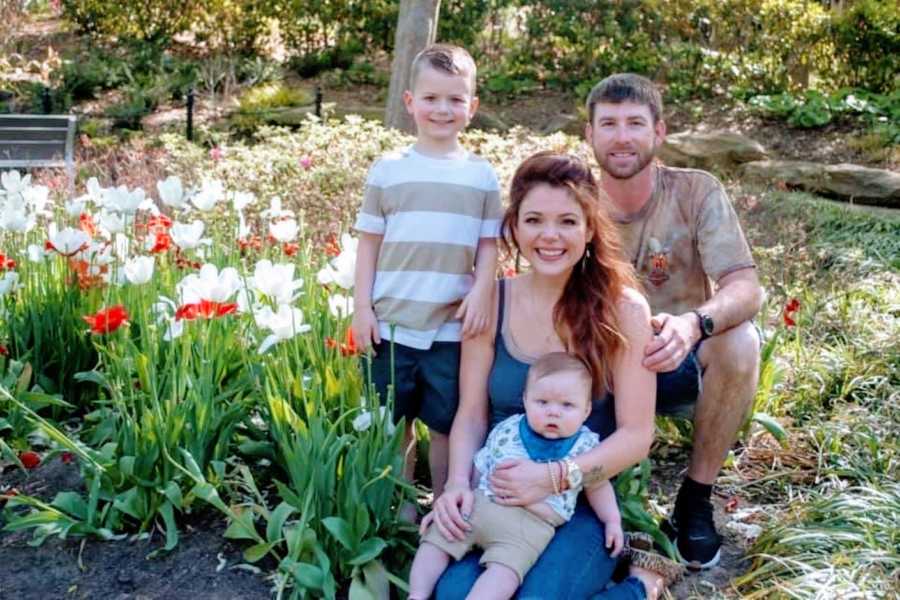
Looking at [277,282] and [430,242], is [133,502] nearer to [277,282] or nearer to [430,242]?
[277,282]

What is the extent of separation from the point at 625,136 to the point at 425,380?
0.91 metres

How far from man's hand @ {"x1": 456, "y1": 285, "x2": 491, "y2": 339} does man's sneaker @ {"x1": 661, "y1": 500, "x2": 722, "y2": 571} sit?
0.83 meters

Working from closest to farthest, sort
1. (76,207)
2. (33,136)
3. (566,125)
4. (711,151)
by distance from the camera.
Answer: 1. (76,207)
2. (33,136)
3. (711,151)
4. (566,125)

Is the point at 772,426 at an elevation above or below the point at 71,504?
above

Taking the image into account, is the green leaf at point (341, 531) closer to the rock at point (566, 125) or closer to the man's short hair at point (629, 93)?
the man's short hair at point (629, 93)

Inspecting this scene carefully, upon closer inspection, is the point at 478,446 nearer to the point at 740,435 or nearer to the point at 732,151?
the point at 740,435

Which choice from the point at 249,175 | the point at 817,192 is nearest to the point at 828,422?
the point at 249,175

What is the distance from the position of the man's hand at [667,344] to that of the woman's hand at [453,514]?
1.82 ft

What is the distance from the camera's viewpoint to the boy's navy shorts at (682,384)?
3.04m

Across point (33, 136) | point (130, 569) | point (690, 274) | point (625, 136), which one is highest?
point (625, 136)

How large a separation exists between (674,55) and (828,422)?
28.9 ft

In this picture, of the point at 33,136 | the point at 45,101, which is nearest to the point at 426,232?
the point at 33,136

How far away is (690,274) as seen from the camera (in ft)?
10.6

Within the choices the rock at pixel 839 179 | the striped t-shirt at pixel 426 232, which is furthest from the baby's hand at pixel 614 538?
the rock at pixel 839 179
